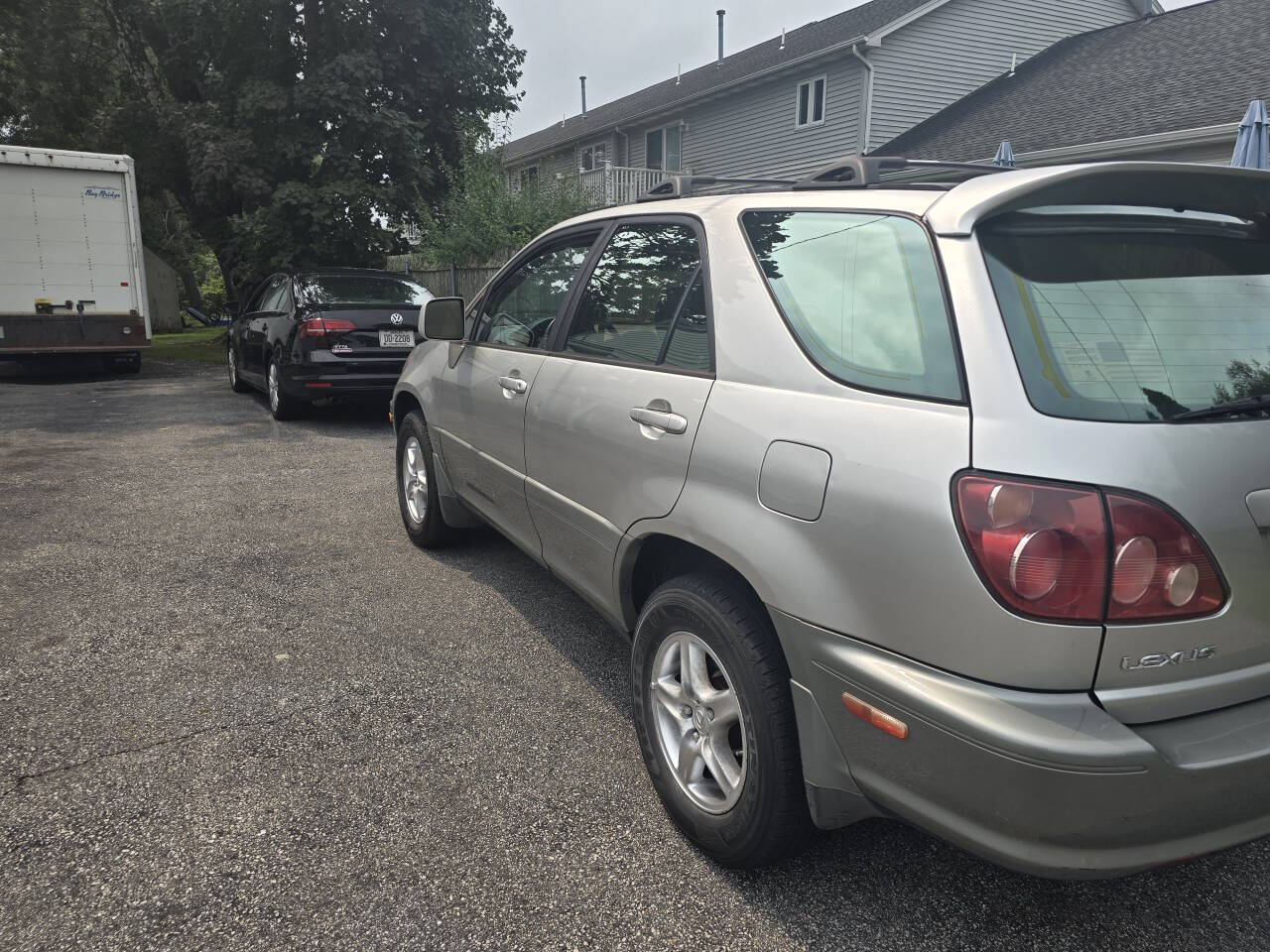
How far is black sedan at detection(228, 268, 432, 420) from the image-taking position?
8.53 m

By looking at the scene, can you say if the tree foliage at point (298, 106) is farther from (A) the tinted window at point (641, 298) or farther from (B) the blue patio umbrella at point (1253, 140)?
(A) the tinted window at point (641, 298)

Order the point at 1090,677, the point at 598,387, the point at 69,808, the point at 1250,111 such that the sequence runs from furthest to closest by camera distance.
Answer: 1. the point at 1250,111
2. the point at 598,387
3. the point at 69,808
4. the point at 1090,677

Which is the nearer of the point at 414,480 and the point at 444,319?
the point at 444,319

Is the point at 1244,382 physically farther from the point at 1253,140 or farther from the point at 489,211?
the point at 489,211

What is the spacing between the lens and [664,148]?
23.4 m

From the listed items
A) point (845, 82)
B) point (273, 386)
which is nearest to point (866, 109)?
point (845, 82)

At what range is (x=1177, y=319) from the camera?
5.74 feet

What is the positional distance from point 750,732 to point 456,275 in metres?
14.5

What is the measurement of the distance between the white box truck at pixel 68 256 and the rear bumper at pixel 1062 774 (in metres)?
13.6

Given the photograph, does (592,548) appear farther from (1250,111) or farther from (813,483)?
(1250,111)

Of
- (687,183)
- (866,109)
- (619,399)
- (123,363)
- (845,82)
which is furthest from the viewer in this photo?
(845,82)

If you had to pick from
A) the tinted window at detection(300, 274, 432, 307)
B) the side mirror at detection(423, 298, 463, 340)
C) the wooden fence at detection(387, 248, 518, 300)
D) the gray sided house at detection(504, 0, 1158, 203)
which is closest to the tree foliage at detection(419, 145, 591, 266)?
the wooden fence at detection(387, 248, 518, 300)

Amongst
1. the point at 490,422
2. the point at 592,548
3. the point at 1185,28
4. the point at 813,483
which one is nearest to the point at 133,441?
the point at 490,422

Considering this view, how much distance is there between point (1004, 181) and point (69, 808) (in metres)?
2.98
